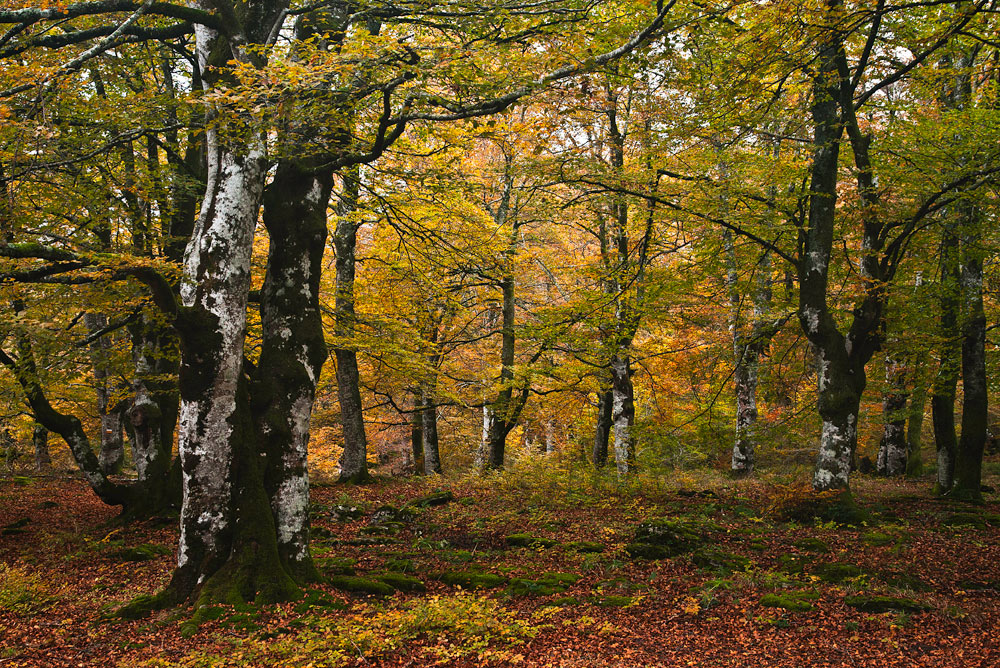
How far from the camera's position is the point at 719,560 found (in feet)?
25.9

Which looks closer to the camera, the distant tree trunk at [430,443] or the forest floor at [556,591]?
the forest floor at [556,591]

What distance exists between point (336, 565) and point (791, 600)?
5.70 m

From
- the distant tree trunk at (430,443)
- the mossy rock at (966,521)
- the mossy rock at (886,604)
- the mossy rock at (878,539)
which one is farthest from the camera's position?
the distant tree trunk at (430,443)

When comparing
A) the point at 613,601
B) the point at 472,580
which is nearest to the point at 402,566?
the point at 472,580

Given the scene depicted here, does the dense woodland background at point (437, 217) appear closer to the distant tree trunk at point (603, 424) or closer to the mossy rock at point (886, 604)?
the distant tree trunk at point (603, 424)

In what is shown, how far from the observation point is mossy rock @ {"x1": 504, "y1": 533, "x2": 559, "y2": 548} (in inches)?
357

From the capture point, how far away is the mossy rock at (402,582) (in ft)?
23.3

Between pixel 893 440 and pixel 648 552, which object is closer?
pixel 648 552

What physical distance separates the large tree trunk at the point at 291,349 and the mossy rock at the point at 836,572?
6.28 meters

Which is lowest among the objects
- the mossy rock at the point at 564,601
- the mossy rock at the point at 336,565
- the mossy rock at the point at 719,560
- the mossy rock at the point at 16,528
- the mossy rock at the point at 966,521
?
the mossy rock at the point at 966,521

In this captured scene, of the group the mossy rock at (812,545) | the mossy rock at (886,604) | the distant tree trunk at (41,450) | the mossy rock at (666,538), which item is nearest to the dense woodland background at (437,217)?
the distant tree trunk at (41,450)

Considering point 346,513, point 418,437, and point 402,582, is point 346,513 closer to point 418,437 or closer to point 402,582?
point 402,582

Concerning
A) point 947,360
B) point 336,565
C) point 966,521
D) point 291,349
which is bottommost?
point 966,521

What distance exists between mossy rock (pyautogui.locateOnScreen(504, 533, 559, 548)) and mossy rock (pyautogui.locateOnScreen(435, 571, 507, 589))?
5.92ft
